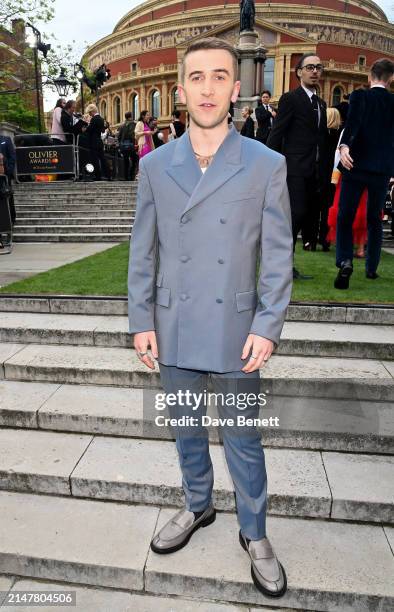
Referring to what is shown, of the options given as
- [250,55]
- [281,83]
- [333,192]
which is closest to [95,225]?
[333,192]

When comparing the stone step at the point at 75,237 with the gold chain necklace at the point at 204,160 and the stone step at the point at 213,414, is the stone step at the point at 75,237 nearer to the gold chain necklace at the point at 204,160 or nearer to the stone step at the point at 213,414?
the stone step at the point at 213,414

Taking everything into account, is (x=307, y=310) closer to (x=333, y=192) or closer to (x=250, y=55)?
(x=333, y=192)

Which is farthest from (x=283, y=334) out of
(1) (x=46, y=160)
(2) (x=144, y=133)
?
(1) (x=46, y=160)

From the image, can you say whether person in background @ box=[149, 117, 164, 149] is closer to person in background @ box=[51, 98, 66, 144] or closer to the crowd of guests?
person in background @ box=[51, 98, 66, 144]

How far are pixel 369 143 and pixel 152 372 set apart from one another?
3.13 meters

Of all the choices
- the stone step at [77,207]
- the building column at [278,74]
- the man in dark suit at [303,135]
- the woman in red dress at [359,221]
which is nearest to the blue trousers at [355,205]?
the man in dark suit at [303,135]

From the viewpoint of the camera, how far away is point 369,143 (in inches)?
174

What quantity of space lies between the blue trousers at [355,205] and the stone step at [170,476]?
98.0 inches

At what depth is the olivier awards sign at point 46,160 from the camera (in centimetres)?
1398

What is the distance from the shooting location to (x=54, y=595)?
2.30 metres

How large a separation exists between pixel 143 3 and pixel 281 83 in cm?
3205

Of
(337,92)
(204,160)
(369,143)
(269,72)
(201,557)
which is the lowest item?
(201,557)

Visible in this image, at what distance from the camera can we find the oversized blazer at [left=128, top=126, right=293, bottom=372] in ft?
5.92

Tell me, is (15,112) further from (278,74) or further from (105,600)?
(105,600)
